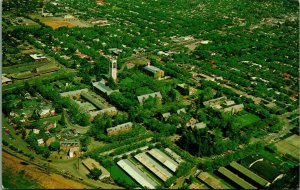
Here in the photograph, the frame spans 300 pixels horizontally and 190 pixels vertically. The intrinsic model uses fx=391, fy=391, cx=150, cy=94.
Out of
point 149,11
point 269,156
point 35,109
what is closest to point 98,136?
point 35,109

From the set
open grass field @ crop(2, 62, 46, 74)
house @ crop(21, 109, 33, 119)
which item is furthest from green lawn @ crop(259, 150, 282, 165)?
open grass field @ crop(2, 62, 46, 74)

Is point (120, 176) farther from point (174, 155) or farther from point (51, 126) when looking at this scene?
point (51, 126)

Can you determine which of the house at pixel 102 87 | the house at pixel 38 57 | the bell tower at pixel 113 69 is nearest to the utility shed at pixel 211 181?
the house at pixel 102 87

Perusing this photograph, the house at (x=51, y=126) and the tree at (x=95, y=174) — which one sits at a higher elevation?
the tree at (x=95, y=174)

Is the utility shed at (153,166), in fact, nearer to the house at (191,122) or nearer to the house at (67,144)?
the house at (67,144)

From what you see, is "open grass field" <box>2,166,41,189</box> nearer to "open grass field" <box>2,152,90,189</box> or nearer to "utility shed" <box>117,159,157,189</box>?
"open grass field" <box>2,152,90,189</box>

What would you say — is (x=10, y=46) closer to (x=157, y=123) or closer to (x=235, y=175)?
(x=157, y=123)
